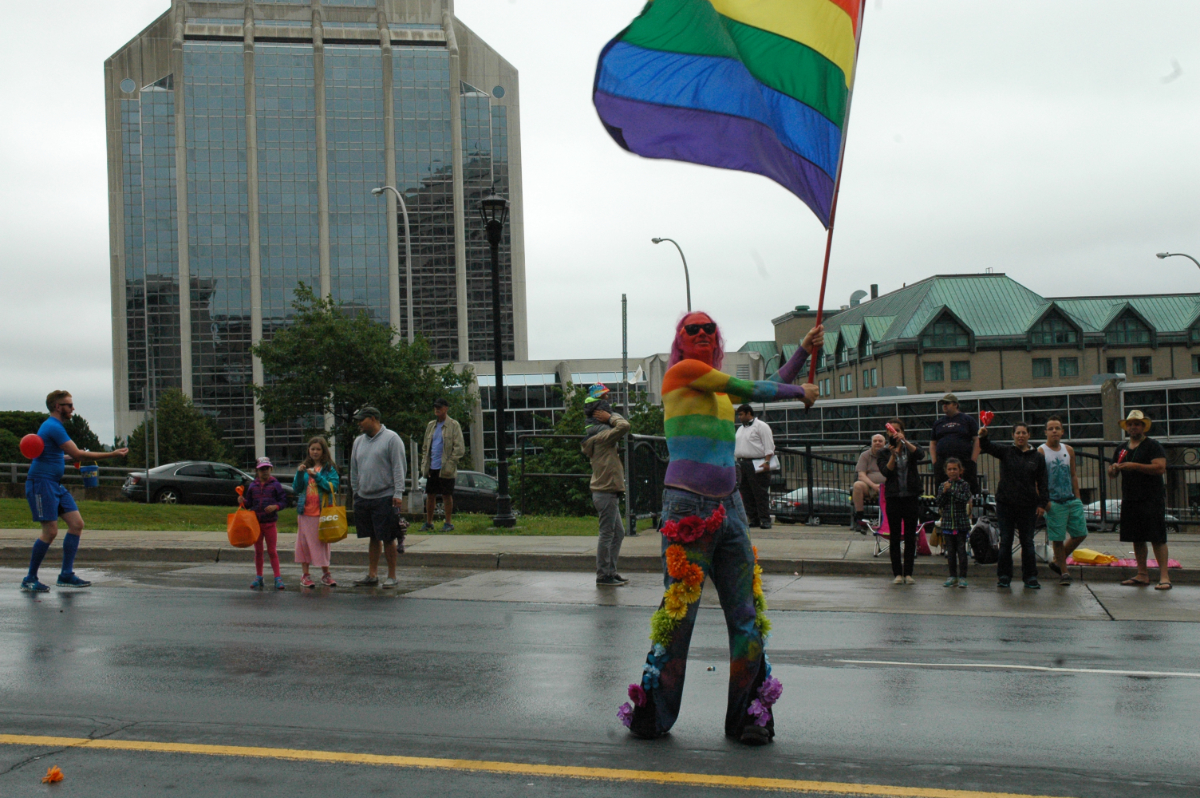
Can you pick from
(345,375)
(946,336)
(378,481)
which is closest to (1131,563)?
(378,481)

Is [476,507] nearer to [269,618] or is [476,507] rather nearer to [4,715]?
[269,618]

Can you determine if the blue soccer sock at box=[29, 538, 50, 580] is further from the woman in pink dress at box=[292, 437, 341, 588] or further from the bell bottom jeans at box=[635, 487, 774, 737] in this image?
the bell bottom jeans at box=[635, 487, 774, 737]

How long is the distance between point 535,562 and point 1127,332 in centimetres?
7826

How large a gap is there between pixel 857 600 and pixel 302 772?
6.77 m

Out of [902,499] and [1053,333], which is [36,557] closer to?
[902,499]

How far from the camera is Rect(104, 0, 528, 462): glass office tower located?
104250 millimetres

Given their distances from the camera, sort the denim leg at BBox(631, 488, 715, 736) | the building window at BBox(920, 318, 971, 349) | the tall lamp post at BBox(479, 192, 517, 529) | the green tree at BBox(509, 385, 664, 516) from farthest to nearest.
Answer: the building window at BBox(920, 318, 971, 349)
the green tree at BBox(509, 385, 664, 516)
the tall lamp post at BBox(479, 192, 517, 529)
the denim leg at BBox(631, 488, 715, 736)

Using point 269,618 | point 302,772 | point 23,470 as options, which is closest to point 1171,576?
point 269,618

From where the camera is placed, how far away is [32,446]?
10.4 metres

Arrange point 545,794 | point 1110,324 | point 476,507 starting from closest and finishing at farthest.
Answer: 1. point 545,794
2. point 476,507
3. point 1110,324

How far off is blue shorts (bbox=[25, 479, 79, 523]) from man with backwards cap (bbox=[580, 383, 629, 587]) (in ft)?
16.6

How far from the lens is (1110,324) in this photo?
263 feet

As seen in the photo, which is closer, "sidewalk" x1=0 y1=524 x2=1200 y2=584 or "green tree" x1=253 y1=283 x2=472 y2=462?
"sidewalk" x1=0 y1=524 x2=1200 y2=584

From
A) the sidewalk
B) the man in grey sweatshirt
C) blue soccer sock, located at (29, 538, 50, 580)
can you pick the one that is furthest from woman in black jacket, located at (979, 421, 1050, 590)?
blue soccer sock, located at (29, 538, 50, 580)
